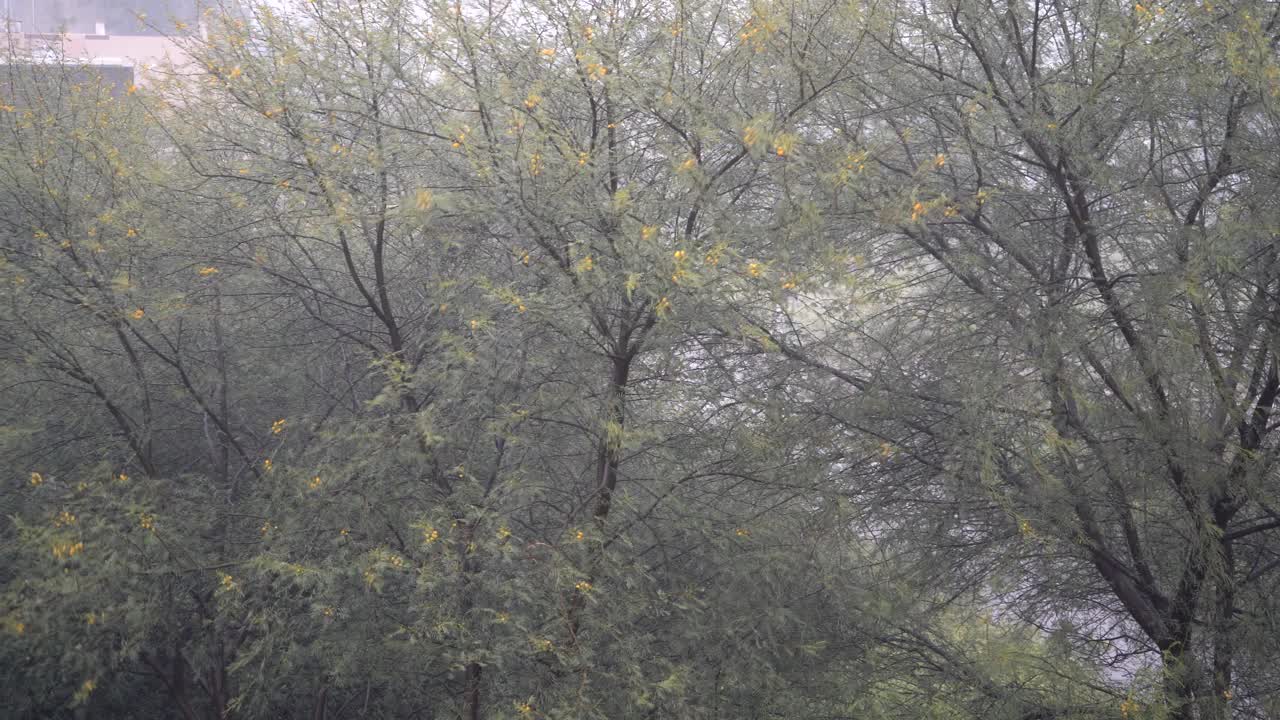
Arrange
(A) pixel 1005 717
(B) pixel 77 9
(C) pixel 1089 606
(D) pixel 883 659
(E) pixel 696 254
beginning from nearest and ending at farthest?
(E) pixel 696 254, (A) pixel 1005 717, (D) pixel 883 659, (C) pixel 1089 606, (B) pixel 77 9

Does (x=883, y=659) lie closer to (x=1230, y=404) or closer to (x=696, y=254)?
(x=1230, y=404)

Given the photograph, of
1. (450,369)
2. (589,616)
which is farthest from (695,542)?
(450,369)

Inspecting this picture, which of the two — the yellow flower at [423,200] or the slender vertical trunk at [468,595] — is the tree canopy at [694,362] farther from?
the yellow flower at [423,200]

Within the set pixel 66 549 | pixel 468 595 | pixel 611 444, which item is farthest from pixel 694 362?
Result: pixel 66 549

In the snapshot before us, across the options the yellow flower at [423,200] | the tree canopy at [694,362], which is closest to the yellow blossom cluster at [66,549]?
the tree canopy at [694,362]

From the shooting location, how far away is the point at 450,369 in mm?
6105

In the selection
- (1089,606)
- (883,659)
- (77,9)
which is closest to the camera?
(883,659)

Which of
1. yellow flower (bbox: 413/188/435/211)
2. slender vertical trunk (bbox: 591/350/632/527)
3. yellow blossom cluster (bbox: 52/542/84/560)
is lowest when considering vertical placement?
yellow blossom cluster (bbox: 52/542/84/560)

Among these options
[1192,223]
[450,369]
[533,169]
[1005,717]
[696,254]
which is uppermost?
[1192,223]

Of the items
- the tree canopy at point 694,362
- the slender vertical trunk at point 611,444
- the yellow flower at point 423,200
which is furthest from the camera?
the slender vertical trunk at point 611,444

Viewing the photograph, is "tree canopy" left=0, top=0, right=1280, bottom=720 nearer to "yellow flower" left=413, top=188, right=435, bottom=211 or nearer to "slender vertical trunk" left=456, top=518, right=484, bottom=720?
"slender vertical trunk" left=456, top=518, right=484, bottom=720

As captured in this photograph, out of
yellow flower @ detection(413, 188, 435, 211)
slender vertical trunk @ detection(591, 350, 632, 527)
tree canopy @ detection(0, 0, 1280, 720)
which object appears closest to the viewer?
yellow flower @ detection(413, 188, 435, 211)

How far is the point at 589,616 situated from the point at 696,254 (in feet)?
6.82

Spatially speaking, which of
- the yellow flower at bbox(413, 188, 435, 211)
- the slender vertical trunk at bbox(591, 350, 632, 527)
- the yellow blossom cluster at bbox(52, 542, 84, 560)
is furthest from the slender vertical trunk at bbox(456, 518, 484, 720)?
the yellow blossom cluster at bbox(52, 542, 84, 560)
